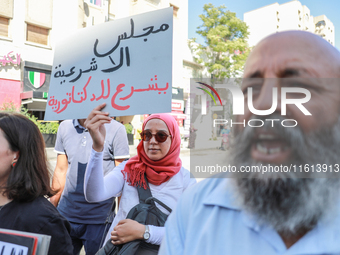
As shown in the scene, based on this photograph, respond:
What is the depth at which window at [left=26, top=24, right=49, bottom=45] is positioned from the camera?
14.0 metres

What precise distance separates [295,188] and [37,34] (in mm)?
15934

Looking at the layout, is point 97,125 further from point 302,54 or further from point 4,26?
point 4,26

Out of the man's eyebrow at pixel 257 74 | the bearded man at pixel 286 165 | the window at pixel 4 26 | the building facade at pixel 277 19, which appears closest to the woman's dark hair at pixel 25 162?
the bearded man at pixel 286 165

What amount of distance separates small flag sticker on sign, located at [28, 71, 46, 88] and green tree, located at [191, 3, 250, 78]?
13.0 metres

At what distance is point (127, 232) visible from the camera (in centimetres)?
161

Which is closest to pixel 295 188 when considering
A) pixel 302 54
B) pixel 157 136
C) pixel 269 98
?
pixel 269 98

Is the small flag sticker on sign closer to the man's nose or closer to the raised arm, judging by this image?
the raised arm

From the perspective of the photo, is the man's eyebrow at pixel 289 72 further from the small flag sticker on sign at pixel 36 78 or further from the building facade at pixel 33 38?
the small flag sticker on sign at pixel 36 78

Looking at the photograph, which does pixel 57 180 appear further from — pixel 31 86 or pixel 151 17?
pixel 31 86

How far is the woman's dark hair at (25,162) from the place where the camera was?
1568mm

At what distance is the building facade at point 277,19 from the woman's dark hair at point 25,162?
38.4 meters

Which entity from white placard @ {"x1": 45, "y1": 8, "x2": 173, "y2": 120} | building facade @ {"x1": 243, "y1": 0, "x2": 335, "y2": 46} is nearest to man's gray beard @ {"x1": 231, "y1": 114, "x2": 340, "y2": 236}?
white placard @ {"x1": 45, "y1": 8, "x2": 173, "y2": 120}

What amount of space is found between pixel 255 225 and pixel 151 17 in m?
1.40

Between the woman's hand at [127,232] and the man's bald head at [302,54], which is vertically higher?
the man's bald head at [302,54]
